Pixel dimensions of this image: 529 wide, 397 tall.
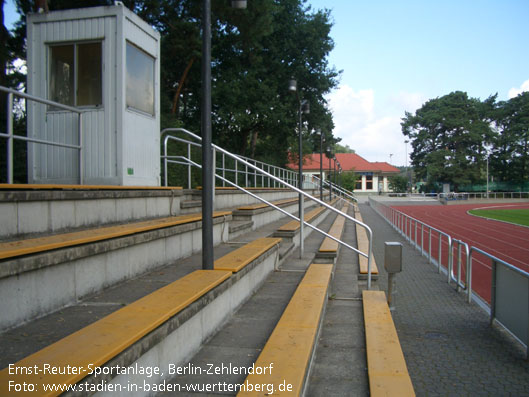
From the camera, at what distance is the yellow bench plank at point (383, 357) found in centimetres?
343

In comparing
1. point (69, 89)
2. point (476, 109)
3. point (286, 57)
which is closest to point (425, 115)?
point (476, 109)

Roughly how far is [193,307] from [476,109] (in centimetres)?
8950

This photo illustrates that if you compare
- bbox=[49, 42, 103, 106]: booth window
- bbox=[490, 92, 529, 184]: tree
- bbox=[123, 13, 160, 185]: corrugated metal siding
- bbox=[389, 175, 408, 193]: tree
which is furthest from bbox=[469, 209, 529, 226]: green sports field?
bbox=[389, 175, 408, 193]: tree

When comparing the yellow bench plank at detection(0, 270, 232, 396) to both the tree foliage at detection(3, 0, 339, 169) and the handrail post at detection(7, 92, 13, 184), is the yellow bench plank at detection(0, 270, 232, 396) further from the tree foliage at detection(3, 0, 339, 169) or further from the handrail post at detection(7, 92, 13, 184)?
the tree foliage at detection(3, 0, 339, 169)

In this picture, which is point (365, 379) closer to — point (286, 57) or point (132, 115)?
point (132, 115)

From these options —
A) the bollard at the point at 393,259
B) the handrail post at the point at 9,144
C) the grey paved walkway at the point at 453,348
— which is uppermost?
the handrail post at the point at 9,144

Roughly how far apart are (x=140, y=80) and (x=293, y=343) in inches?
189

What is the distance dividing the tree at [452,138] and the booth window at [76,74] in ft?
256

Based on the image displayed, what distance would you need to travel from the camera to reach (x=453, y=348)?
5.62m

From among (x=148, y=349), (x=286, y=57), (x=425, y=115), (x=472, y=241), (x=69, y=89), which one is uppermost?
(x=425, y=115)

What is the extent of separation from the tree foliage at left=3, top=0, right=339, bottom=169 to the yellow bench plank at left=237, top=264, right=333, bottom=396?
12.8 m

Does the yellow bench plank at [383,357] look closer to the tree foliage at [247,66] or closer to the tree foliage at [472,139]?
the tree foliage at [247,66]

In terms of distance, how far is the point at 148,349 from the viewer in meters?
2.87

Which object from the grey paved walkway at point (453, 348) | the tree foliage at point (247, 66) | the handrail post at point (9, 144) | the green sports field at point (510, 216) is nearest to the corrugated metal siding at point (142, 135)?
the handrail post at point (9, 144)
